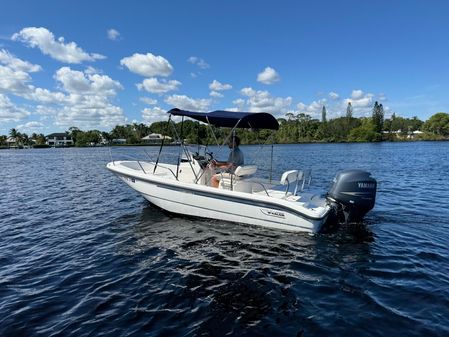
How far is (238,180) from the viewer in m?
9.52

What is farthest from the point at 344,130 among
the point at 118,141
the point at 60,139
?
the point at 60,139

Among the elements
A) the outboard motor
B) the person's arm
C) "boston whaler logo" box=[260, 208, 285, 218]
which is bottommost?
"boston whaler logo" box=[260, 208, 285, 218]

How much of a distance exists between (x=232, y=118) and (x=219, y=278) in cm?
437

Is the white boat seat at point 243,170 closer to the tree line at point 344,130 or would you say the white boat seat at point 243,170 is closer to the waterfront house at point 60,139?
the tree line at point 344,130

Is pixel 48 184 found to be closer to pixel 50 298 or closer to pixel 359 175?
pixel 50 298

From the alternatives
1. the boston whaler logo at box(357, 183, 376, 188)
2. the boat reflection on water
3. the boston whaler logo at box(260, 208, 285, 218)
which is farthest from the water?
the boston whaler logo at box(357, 183, 376, 188)

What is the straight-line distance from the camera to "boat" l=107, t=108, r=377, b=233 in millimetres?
8453

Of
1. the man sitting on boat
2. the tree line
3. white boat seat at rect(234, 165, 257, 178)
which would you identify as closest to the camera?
white boat seat at rect(234, 165, 257, 178)

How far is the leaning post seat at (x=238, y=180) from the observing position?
9247mm

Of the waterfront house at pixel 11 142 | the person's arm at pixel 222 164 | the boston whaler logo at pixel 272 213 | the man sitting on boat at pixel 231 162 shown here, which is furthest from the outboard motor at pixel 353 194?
the waterfront house at pixel 11 142

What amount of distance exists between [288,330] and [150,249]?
4340 mm

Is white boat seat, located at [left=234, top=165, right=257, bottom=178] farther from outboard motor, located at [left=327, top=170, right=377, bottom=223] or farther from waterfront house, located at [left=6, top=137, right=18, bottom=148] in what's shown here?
waterfront house, located at [left=6, top=137, right=18, bottom=148]

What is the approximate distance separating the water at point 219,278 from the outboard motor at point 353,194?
62 cm

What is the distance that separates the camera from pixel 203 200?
31.7 ft
